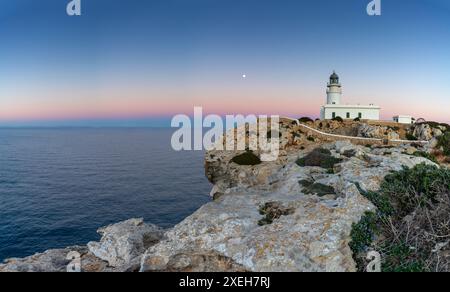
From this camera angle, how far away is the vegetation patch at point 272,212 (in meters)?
8.72

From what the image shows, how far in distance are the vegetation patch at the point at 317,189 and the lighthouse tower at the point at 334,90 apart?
62.0m

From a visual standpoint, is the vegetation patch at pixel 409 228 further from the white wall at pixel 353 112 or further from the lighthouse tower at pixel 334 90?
the lighthouse tower at pixel 334 90

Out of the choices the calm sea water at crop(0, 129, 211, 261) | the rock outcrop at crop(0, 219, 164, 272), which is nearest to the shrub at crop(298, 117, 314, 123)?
the calm sea water at crop(0, 129, 211, 261)

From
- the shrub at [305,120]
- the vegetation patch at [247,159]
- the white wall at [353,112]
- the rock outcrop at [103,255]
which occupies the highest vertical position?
the white wall at [353,112]

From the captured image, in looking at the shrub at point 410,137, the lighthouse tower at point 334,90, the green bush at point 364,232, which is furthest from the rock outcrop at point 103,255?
the lighthouse tower at point 334,90

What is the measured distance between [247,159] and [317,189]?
26.1 metres

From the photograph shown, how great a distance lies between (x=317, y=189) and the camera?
1100 centimetres

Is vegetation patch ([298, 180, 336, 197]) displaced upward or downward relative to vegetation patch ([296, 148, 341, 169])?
downward

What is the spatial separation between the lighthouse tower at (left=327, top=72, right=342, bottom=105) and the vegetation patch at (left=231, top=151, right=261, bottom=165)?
3905cm

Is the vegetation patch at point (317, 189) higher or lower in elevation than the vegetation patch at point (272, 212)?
higher

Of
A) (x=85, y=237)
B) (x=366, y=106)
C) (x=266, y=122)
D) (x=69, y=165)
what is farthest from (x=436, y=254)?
(x=69, y=165)

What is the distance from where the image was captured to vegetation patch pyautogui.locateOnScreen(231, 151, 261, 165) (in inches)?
1441

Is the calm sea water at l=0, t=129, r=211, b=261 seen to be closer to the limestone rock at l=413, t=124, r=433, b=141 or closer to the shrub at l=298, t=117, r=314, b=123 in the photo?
the shrub at l=298, t=117, r=314, b=123

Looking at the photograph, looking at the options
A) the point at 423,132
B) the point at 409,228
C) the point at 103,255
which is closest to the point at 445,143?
the point at 409,228
